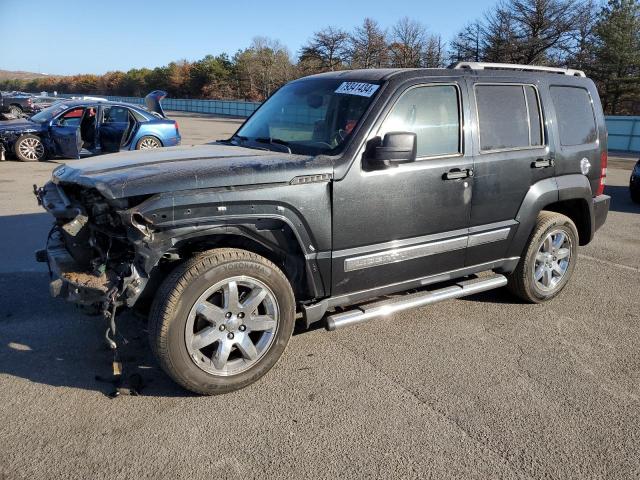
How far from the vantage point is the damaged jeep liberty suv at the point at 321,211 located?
3.04 m

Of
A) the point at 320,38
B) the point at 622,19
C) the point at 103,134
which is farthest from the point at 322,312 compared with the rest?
the point at 320,38

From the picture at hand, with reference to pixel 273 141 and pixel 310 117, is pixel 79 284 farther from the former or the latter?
pixel 310 117

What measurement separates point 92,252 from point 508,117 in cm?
336

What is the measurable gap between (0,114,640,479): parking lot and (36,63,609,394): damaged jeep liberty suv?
0.33 m

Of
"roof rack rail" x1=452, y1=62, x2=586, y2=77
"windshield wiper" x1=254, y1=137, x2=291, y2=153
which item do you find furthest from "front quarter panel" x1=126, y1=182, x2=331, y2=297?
"roof rack rail" x1=452, y1=62, x2=586, y2=77

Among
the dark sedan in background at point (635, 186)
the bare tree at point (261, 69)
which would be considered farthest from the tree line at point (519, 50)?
the dark sedan in background at point (635, 186)

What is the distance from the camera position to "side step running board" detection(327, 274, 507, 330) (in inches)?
140

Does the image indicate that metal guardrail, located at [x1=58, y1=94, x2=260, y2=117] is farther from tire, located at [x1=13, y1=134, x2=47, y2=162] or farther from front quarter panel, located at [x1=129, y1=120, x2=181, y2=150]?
tire, located at [x1=13, y1=134, x2=47, y2=162]

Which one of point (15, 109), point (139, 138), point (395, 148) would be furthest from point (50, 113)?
point (15, 109)

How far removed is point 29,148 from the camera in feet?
42.2

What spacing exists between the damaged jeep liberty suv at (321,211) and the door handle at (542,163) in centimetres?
1

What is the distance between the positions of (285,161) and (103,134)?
10767 millimetres

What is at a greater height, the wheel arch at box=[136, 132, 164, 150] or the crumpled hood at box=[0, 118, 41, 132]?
the crumpled hood at box=[0, 118, 41, 132]

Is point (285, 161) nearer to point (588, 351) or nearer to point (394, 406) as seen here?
point (394, 406)
